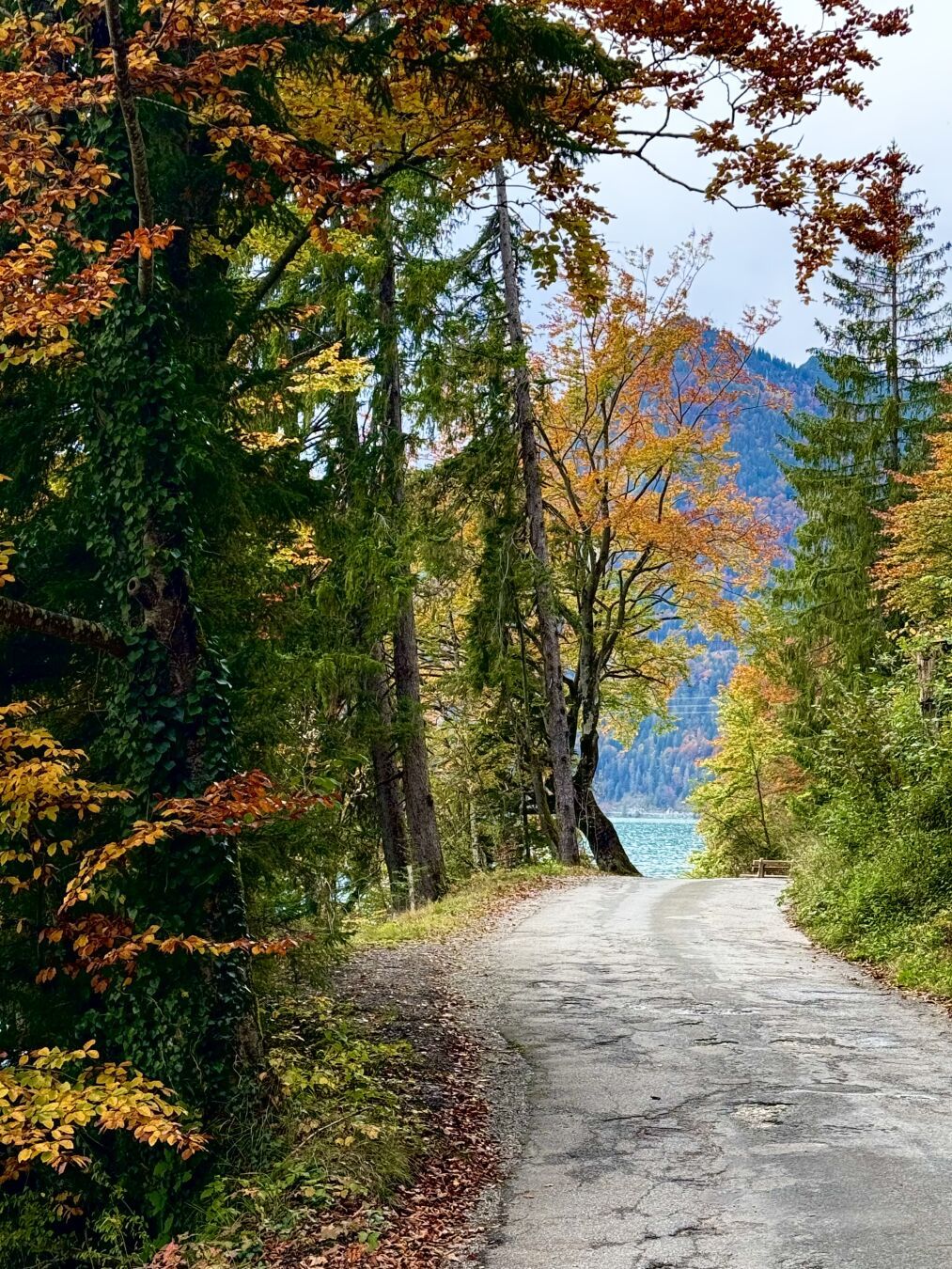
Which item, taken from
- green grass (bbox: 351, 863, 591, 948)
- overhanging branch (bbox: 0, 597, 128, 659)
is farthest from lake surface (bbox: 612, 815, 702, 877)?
overhanging branch (bbox: 0, 597, 128, 659)

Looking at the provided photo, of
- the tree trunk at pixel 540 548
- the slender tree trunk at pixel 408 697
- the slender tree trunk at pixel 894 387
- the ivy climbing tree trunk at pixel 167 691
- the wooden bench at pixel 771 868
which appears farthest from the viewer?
the wooden bench at pixel 771 868

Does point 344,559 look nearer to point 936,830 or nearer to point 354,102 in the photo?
point 354,102

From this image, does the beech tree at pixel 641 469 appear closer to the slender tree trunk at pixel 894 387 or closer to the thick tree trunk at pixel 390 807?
the slender tree trunk at pixel 894 387

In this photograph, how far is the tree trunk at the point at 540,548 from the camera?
21.8 meters

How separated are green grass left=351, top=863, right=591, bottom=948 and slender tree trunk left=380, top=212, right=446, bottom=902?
0.65 m

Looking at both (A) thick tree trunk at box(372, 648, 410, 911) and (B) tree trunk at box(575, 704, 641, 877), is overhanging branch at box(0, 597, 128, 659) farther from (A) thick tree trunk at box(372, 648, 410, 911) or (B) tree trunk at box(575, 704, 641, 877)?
(B) tree trunk at box(575, 704, 641, 877)

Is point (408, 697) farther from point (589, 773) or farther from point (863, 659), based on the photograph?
point (863, 659)

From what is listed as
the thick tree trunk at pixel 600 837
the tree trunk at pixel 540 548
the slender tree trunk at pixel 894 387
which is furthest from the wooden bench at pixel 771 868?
the slender tree trunk at pixel 894 387

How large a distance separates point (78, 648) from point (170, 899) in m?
1.83

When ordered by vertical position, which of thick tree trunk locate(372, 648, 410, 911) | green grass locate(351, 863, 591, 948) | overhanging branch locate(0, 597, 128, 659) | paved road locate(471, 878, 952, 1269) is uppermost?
overhanging branch locate(0, 597, 128, 659)

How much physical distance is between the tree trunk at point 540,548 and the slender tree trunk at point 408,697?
514 cm

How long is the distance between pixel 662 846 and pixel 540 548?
310ft

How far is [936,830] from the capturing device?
1129 cm

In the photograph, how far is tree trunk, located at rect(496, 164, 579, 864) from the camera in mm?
21812
